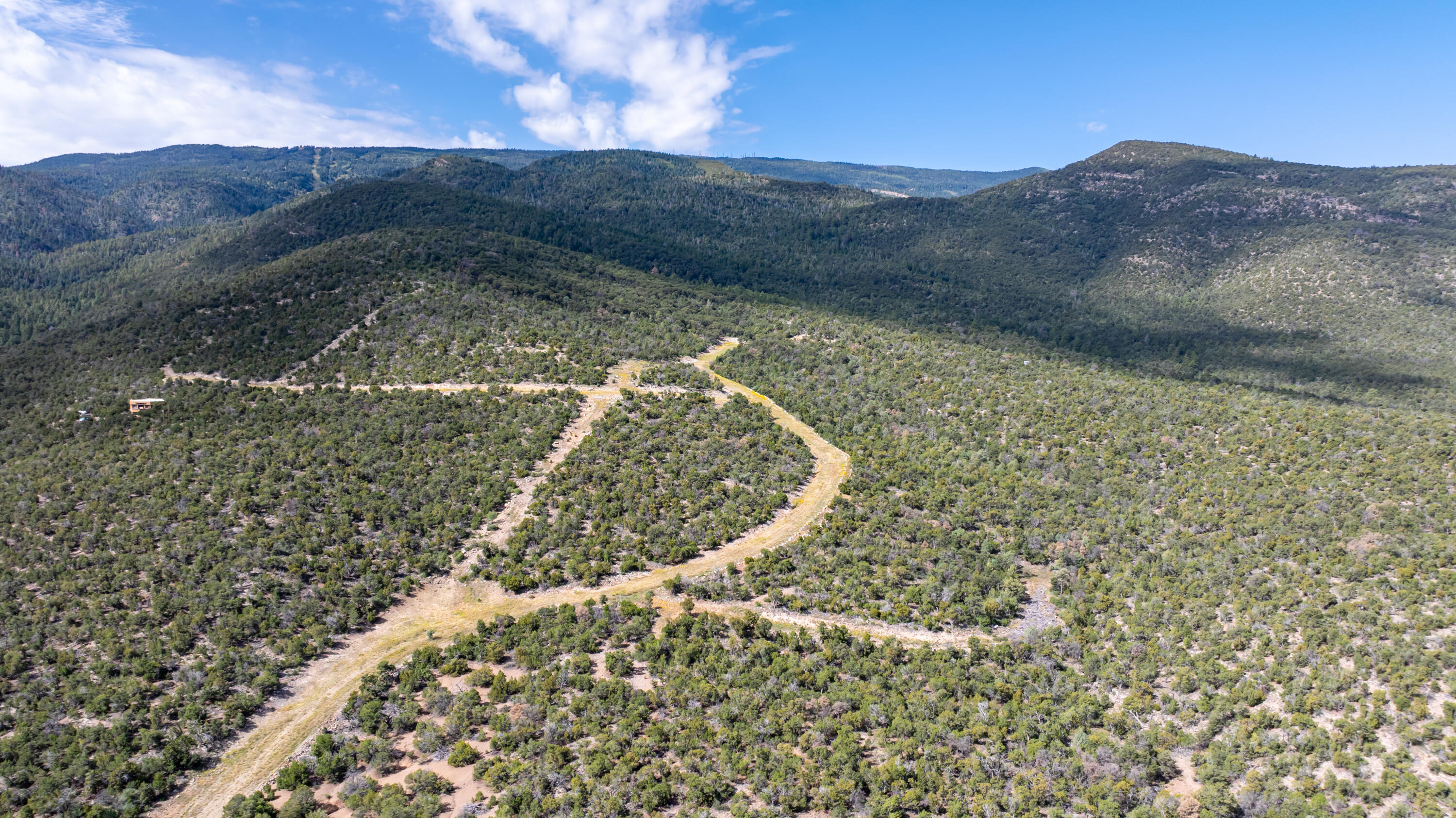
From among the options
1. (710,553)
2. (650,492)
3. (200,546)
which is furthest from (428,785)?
(200,546)

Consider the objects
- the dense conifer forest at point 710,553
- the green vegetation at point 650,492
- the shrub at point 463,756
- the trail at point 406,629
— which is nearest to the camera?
the dense conifer forest at point 710,553

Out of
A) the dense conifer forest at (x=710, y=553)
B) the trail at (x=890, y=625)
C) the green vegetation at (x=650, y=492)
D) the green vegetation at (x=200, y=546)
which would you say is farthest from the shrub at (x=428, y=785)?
the green vegetation at (x=650, y=492)

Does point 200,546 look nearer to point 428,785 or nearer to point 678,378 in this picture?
point 428,785

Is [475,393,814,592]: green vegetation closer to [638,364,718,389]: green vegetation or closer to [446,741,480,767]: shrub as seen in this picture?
[638,364,718,389]: green vegetation

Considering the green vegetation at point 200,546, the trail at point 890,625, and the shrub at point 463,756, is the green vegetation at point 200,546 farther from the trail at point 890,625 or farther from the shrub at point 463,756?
the trail at point 890,625

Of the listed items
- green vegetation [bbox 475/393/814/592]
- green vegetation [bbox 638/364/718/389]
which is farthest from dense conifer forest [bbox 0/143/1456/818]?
green vegetation [bbox 638/364/718/389]

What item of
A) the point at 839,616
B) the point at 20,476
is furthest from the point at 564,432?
the point at 20,476

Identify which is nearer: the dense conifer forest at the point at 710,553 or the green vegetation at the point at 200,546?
the dense conifer forest at the point at 710,553

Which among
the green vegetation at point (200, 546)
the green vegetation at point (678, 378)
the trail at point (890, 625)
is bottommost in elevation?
the trail at point (890, 625)
